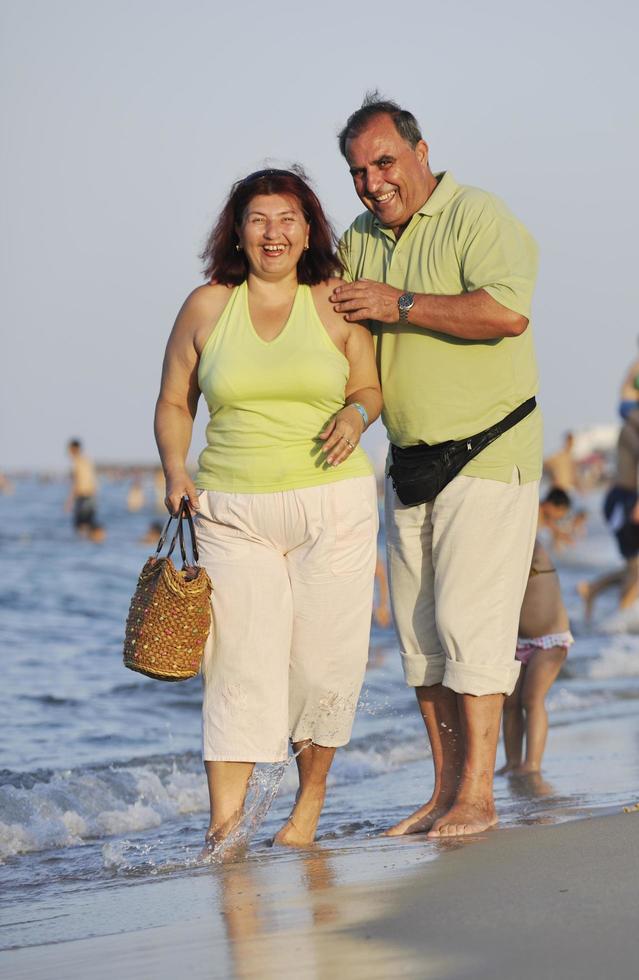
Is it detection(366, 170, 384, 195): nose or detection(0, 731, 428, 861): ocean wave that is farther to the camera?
detection(0, 731, 428, 861): ocean wave

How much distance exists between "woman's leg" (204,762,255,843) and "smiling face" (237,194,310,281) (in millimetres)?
1401

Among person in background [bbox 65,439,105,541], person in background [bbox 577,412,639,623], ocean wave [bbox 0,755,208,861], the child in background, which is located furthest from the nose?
person in background [bbox 65,439,105,541]

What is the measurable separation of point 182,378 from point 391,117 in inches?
38.0

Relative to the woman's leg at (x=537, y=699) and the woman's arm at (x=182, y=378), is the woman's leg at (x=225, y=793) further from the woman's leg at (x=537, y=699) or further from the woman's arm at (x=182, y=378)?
the woman's leg at (x=537, y=699)

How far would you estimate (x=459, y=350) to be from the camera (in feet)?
13.2

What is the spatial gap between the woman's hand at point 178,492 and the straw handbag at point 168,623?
0.18 ft

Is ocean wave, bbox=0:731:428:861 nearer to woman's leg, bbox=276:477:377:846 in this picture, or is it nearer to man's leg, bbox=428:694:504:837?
woman's leg, bbox=276:477:377:846

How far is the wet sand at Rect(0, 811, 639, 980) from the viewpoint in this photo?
97.0 inches

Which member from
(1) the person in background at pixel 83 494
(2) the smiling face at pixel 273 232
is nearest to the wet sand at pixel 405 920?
(2) the smiling face at pixel 273 232

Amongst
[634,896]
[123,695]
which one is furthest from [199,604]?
[123,695]

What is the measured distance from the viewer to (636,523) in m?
11.4

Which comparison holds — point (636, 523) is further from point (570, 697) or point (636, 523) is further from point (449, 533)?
point (449, 533)

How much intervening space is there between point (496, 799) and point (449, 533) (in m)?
1.48

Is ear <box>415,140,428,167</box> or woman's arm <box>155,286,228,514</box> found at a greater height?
ear <box>415,140,428,167</box>
